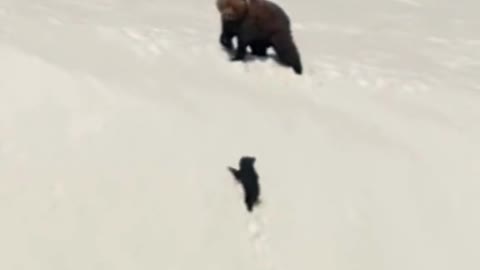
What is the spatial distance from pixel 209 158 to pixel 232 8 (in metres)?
1.34

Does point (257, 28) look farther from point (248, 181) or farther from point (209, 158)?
point (248, 181)

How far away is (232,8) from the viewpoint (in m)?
7.53

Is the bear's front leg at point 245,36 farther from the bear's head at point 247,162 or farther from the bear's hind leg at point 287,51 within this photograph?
the bear's head at point 247,162

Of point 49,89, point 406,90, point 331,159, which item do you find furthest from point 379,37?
point 49,89

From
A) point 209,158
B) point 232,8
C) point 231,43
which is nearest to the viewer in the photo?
point 209,158

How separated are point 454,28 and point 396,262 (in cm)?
494

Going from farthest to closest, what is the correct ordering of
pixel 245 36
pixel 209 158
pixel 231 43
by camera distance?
pixel 231 43, pixel 245 36, pixel 209 158

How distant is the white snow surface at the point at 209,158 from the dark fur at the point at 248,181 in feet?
0.13

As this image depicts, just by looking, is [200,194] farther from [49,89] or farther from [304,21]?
[304,21]

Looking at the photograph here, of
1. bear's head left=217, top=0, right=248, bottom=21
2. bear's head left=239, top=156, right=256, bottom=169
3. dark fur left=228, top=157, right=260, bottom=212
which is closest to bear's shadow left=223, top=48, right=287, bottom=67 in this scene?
bear's head left=217, top=0, right=248, bottom=21

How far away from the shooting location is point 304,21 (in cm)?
1062

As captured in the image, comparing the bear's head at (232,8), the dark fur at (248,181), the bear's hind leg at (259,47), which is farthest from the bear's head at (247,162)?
the bear's hind leg at (259,47)

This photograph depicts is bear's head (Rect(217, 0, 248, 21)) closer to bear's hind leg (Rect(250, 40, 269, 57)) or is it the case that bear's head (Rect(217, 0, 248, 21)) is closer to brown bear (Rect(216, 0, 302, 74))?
brown bear (Rect(216, 0, 302, 74))

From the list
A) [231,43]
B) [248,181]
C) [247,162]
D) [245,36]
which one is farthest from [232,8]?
[248,181]
